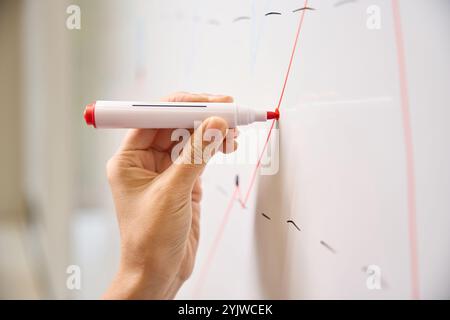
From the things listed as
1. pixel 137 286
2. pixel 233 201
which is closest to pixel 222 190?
pixel 233 201

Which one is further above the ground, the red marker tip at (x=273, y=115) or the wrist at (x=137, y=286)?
the red marker tip at (x=273, y=115)

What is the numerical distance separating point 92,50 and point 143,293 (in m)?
0.39

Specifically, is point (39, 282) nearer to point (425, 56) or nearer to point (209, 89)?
point (209, 89)

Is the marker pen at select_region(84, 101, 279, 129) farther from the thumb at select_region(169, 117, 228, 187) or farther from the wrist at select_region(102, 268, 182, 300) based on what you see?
the wrist at select_region(102, 268, 182, 300)

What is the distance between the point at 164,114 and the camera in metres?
0.27

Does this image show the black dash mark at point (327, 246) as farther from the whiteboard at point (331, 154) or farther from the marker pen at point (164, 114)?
the marker pen at point (164, 114)

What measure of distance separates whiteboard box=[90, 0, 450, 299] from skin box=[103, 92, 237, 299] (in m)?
0.05

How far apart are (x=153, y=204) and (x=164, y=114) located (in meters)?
0.08

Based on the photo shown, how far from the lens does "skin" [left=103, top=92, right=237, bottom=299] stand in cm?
28

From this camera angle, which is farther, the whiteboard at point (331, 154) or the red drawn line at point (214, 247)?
the red drawn line at point (214, 247)

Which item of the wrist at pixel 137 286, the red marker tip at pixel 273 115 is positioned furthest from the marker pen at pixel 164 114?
the wrist at pixel 137 286

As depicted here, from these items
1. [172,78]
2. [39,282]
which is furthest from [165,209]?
[39,282]

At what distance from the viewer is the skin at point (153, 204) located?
284 mm

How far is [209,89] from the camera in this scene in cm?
37
